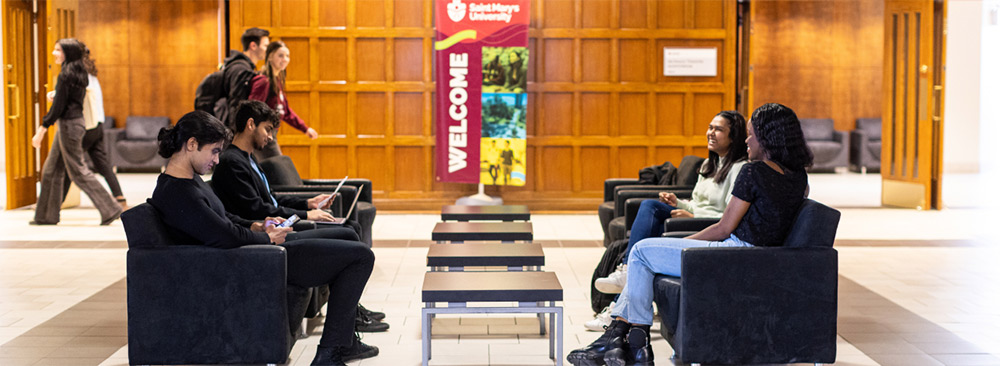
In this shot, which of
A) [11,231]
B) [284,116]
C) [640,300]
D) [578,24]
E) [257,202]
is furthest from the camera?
[578,24]

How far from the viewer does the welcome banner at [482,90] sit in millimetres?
8977

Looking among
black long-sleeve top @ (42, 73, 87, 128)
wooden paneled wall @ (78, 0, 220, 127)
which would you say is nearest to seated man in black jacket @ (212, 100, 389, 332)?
black long-sleeve top @ (42, 73, 87, 128)

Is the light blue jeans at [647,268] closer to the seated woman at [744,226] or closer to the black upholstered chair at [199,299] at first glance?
the seated woman at [744,226]

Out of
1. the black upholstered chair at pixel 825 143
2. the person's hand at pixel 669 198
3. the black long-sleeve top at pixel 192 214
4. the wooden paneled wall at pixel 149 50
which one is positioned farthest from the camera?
the wooden paneled wall at pixel 149 50

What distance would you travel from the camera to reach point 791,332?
143 inches

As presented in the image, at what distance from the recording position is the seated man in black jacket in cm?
442

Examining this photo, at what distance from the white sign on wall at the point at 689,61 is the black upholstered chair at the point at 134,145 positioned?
7.38m

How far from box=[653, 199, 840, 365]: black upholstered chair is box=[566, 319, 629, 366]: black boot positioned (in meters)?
0.26

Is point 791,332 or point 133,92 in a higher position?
point 133,92

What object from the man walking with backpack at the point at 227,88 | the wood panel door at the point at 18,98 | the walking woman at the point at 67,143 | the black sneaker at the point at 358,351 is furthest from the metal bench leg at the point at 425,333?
the wood panel door at the point at 18,98

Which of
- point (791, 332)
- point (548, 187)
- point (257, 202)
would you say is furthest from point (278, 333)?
point (548, 187)

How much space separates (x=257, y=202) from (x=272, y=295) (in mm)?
977

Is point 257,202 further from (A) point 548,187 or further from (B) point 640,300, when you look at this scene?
(A) point 548,187

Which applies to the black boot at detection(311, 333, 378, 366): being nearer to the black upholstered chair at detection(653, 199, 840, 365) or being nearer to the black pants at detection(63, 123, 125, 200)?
the black upholstered chair at detection(653, 199, 840, 365)
